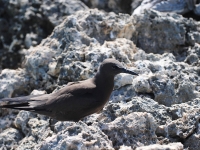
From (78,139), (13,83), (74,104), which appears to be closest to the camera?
(78,139)

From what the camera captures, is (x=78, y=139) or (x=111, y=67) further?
(x=111, y=67)

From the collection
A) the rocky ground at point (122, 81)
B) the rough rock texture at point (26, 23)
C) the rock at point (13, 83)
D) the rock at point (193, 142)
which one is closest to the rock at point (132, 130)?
the rocky ground at point (122, 81)

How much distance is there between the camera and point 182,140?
214 inches

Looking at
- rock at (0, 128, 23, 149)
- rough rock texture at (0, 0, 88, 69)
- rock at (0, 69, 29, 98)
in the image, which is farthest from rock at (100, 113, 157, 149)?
rough rock texture at (0, 0, 88, 69)

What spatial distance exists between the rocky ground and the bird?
0.23m

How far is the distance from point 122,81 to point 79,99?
801 millimetres

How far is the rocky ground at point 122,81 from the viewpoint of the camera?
16.8 ft

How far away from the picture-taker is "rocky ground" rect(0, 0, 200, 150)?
512 centimetres

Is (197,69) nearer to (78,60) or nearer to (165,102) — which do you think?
(165,102)

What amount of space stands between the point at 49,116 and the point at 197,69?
2.52 m

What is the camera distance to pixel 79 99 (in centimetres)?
636

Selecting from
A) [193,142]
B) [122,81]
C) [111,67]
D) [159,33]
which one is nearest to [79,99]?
[111,67]

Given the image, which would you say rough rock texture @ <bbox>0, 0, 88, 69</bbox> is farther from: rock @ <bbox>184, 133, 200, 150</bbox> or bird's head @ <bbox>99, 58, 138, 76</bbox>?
rock @ <bbox>184, 133, 200, 150</bbox>

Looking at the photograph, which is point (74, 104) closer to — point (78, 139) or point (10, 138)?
point (10, 138)
